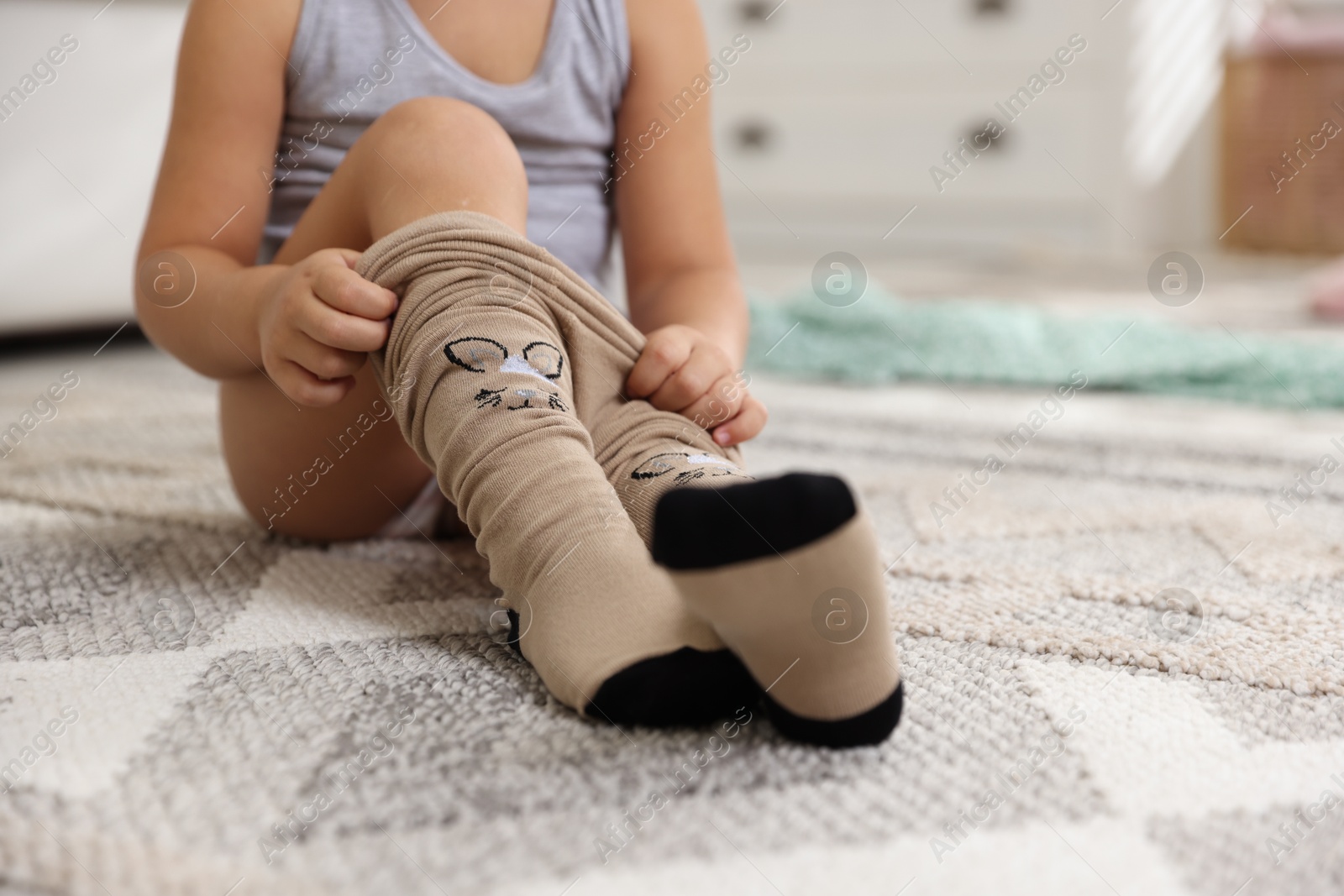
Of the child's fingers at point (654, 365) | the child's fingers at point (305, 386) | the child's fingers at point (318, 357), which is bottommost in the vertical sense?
the child's fingers at point (305, 386)

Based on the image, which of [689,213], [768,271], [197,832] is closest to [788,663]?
[197,832]

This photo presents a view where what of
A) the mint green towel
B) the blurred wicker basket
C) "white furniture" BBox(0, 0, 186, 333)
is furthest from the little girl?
the blurred wicker basket

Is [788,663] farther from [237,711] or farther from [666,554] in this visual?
[237,711]

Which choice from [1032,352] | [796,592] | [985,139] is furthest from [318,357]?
[985,139]

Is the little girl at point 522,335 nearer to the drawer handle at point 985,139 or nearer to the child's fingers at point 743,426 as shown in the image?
the child's fingers at point 743,426

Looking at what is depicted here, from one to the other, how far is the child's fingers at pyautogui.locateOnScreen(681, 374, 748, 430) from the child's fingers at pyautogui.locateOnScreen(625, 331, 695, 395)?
20mm

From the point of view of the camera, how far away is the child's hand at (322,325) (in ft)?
1.52

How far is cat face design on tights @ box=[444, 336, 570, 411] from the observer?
0.44 m

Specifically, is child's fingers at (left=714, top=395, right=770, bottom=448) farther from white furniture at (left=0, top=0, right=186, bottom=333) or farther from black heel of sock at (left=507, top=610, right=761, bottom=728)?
white furniture at (left=0, top=0, right=186, bottom=333)

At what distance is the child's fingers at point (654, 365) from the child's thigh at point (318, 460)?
13cm

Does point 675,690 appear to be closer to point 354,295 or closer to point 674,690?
point 674,690

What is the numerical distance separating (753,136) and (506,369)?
208 centimetres

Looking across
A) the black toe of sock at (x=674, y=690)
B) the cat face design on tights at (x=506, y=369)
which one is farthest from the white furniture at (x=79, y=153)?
the black toe of sock at (x=674, y=690)

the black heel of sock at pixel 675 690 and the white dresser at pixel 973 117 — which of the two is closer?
the black heel of sock at pixel 675 690
